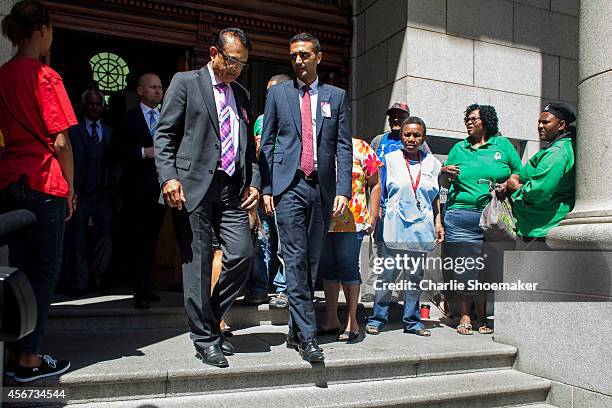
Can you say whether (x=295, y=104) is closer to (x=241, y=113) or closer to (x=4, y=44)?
(x=241, y=113)

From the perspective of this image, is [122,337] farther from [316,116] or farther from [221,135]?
[316,116]

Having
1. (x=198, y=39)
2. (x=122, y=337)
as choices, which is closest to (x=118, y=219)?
(x=198, y=39)

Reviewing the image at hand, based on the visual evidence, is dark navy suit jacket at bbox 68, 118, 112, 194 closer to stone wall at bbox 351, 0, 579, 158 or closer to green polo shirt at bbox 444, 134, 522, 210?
green polo shirt at bbox 444, 134, 522, 210

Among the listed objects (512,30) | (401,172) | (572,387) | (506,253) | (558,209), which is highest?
(512,30)

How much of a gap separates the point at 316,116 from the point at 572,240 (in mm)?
2271

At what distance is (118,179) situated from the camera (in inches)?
232

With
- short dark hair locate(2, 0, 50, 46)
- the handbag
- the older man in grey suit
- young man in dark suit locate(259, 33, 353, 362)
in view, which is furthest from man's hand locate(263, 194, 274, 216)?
the handbag

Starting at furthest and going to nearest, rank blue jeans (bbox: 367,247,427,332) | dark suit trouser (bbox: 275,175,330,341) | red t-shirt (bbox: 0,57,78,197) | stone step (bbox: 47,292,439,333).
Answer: blue jeans (bbox: 367,247,427,332) → stone step (bbox: 47,292,439,333) → dark suit trouser (bbox: 275,175,330,341) → red t-shirt (bbox: 0,57,78,197)

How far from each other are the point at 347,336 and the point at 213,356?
4.81ft

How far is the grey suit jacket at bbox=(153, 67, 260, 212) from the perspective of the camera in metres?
3.86

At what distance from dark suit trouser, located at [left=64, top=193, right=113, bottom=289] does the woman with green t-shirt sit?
354 cm

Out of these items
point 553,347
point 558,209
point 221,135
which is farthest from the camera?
point 558,209

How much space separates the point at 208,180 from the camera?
3883mm

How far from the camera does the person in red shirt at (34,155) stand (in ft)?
11.0
